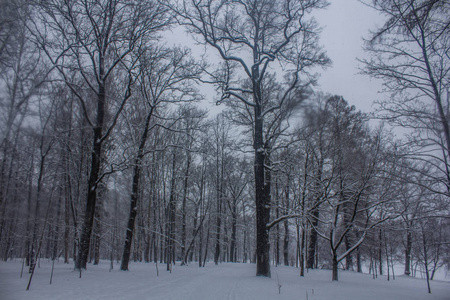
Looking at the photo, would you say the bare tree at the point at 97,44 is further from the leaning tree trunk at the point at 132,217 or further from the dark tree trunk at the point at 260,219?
the dark tree trunk at the point at 260,219

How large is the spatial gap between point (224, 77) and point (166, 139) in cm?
741

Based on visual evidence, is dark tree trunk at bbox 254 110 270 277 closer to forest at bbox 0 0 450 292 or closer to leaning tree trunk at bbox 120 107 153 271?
forest at bbox 0 0 450 292

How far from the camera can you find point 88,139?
13281mm

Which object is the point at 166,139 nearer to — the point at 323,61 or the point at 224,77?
the point at 224,77

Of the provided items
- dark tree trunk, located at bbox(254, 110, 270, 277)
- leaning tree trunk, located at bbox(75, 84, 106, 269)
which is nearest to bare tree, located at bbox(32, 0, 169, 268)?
leaning tree trunk, located at bbox(75, 84, 106, 269)

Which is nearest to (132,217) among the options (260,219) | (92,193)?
(92,193)

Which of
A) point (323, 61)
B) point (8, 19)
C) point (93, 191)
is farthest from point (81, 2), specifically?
point (323, 61)

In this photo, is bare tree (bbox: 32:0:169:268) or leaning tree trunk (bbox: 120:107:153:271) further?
leaning tree trunk (bbox: 120:107:153:271)

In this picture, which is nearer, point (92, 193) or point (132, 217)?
point (92, 193)

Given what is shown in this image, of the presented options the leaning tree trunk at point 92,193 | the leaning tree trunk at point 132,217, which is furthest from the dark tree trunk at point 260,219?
the leaning tree trunk at point 92,193

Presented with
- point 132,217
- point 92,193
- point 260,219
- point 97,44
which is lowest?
point 132,217

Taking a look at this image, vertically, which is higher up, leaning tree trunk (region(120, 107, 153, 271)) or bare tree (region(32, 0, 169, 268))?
bare tree (region(32, 0, 169, 268))

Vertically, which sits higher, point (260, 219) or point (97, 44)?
point (97, 44)

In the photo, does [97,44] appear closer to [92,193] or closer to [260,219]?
[92,193]
